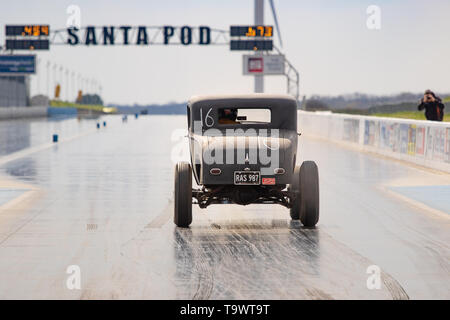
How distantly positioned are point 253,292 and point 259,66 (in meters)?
92.8

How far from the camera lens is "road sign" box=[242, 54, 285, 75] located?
9856 centimetres

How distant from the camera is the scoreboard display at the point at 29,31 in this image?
298 feet

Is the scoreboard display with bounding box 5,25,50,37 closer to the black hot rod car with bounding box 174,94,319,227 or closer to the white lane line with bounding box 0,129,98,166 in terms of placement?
the white lane line with bounding box 0,129,98,166

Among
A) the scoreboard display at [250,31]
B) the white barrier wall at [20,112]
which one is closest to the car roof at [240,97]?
the white barrier wall at [20,112]

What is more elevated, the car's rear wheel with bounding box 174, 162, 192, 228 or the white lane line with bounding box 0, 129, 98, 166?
the car's rear wheel with bounding box 174, 162, 192, 228

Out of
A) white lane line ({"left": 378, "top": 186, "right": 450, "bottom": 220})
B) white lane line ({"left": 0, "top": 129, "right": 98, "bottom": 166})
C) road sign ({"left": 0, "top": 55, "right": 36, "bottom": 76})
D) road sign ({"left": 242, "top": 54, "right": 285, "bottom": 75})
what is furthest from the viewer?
Answer: road sign ({"left": 0, "top": 55, "right": 36, "bottom": 76})

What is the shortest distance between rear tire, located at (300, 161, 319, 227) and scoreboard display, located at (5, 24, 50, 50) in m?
81.9

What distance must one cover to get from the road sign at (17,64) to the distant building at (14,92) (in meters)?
33.0

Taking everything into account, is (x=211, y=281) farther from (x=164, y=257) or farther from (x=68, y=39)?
(x=68, y=39)

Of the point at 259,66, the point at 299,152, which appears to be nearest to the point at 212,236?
the point at 299,152

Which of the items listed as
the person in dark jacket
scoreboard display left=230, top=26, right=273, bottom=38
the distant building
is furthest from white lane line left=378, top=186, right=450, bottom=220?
the distant building

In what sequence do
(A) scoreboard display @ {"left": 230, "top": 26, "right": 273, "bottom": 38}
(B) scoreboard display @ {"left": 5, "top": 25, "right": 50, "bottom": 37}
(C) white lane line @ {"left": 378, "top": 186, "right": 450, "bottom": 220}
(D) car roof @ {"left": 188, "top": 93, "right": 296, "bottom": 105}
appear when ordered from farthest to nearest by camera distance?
1. (B) scoreboard display @ {"left": 5, "top": 25, "right": 50, "bottom": 37}
2. (A) scoreboard display @ {"left": 230, "top": 26, "right": 273, "bottom": 38}
3. (C) white lane line @ {"left": 378, "top": 186, "right": 450, "bottom": 220}
4. (D) car roof @ {"left": 188, "top": 93, "right": 296, "bottom": 105}

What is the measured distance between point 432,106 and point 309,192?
17.4 m

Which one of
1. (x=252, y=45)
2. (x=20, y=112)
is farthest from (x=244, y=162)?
(x=20, y=112)
